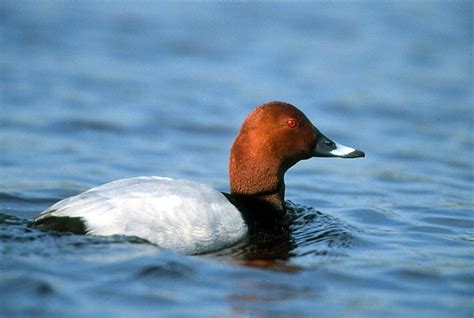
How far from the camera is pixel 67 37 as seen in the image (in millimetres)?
14133

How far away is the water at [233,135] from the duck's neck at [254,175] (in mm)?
375

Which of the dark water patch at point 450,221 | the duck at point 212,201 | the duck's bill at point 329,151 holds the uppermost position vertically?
the duck's bill at point 329,151

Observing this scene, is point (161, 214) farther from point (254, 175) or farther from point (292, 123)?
point (292, 123)

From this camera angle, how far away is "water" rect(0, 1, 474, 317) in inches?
215

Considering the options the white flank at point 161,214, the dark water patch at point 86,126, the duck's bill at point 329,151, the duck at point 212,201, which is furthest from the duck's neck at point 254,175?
the dark water patch at point 86,126

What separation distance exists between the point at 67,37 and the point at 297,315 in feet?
32.4

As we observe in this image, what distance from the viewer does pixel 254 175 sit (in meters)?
6.99

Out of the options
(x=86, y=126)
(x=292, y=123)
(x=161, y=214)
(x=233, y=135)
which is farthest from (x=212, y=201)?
(x=86, y=126)

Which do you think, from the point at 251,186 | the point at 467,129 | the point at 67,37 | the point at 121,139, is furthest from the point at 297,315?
the point at 67,37

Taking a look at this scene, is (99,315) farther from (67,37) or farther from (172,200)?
(67,37)

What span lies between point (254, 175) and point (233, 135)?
13.0ft

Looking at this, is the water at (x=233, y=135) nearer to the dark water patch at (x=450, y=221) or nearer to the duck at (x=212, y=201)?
the dark water patch at (x=450, y=221)

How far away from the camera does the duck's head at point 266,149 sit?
6953 millimetres

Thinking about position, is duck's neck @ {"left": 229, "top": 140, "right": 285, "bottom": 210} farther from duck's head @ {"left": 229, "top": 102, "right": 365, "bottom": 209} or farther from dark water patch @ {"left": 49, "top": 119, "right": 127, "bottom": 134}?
dark water patch @ {"left": 49, "top": 119, "right": 127, "bottom": 134}
